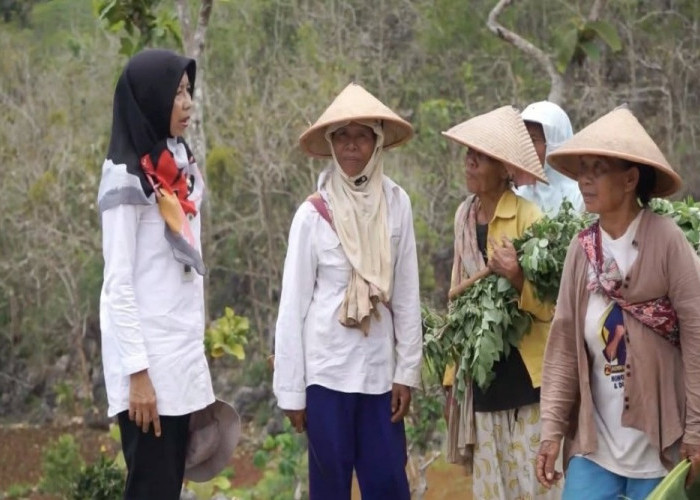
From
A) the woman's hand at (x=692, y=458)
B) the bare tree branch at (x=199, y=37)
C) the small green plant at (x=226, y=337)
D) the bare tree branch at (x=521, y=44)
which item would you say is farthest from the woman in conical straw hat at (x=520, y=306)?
the bare tree branch at (x=521, y=44)

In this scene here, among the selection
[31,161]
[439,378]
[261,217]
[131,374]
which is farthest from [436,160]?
[131,374]

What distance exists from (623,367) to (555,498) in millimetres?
1093

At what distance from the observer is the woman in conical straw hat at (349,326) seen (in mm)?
4320

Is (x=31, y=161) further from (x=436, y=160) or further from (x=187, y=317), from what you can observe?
(x=187, y=317)

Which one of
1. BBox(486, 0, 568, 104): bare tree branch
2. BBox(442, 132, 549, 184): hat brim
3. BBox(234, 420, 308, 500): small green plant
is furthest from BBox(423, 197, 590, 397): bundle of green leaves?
BBox(234, 420, 308, 500): small green plant

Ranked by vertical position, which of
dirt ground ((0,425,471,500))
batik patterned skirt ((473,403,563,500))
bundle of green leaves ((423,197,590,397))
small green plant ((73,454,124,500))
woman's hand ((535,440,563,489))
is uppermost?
bundle of green leaves ((423,197,590,397))

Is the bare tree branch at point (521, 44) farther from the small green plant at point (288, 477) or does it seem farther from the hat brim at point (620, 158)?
the hat brim at point (620, 158)

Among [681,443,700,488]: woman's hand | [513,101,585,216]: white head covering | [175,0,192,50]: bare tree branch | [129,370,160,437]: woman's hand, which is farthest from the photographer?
[175,0,192,50]: bare tree branch

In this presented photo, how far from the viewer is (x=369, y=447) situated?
172 inches

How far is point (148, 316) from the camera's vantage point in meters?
4.05

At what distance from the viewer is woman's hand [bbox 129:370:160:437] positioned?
3.98 metres

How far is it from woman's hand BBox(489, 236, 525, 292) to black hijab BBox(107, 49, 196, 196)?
117 centimetres

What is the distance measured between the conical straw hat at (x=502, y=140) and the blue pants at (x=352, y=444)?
2.95 ft

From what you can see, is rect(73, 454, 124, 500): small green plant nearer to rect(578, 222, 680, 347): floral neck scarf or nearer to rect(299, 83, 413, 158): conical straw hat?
rect(299, 83, 413, 158): conical straw hat
